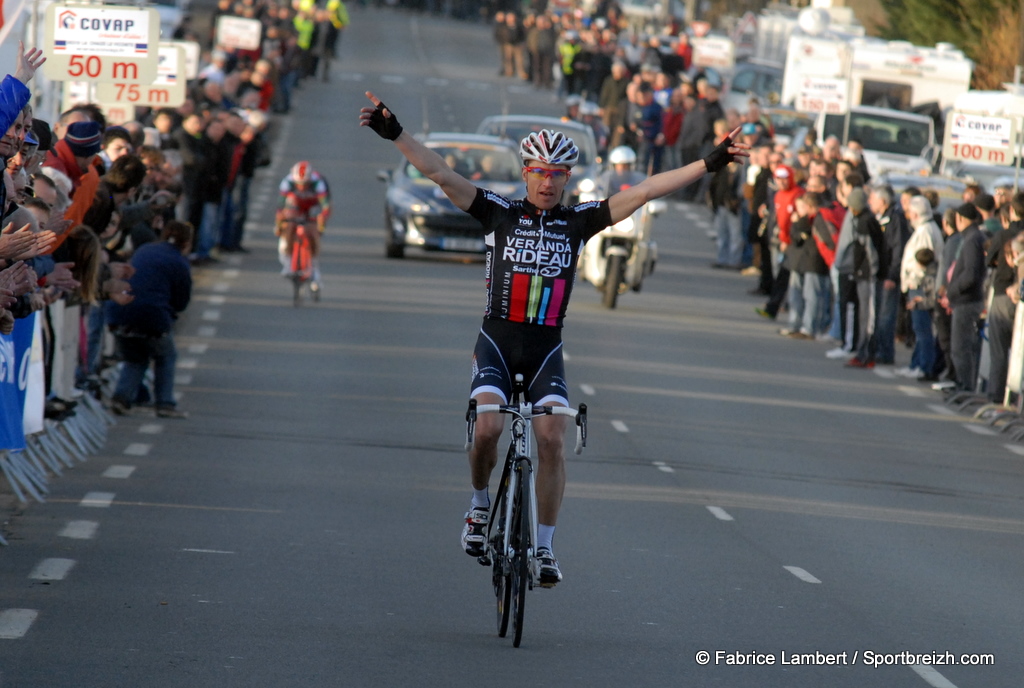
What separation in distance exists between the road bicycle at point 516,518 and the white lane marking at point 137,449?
571 cm

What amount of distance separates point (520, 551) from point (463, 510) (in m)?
4.11

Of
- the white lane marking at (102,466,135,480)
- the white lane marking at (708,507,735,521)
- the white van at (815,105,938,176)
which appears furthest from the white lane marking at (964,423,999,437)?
the white van at (815,105,938,176)

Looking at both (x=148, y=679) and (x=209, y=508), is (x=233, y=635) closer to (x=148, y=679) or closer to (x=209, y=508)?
(x=148, y=679)

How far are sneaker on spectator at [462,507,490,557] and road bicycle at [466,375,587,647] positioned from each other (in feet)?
0.14

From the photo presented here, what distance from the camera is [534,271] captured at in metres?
8.95

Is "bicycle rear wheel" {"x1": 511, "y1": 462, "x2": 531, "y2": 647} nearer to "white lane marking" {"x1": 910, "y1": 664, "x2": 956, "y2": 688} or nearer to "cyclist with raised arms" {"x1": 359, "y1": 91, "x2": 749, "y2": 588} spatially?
"cyclist with raised arms" {"x1": 359, "y1": 91, "x2": 749, "y2": 588}

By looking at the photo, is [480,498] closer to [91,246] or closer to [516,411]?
[516,411]

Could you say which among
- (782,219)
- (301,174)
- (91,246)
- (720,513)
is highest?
(91,246)

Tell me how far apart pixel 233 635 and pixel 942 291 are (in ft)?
43.2

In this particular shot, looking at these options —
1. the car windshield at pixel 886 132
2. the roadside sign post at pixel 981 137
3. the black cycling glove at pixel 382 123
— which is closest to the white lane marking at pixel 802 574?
the black cycling glove at pixel 382 123

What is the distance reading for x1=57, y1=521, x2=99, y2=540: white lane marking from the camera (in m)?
10.9

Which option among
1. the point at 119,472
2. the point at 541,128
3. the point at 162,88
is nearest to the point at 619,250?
the point at 162,88

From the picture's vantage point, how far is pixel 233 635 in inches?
332

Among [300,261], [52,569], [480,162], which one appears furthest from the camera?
[480,162]
